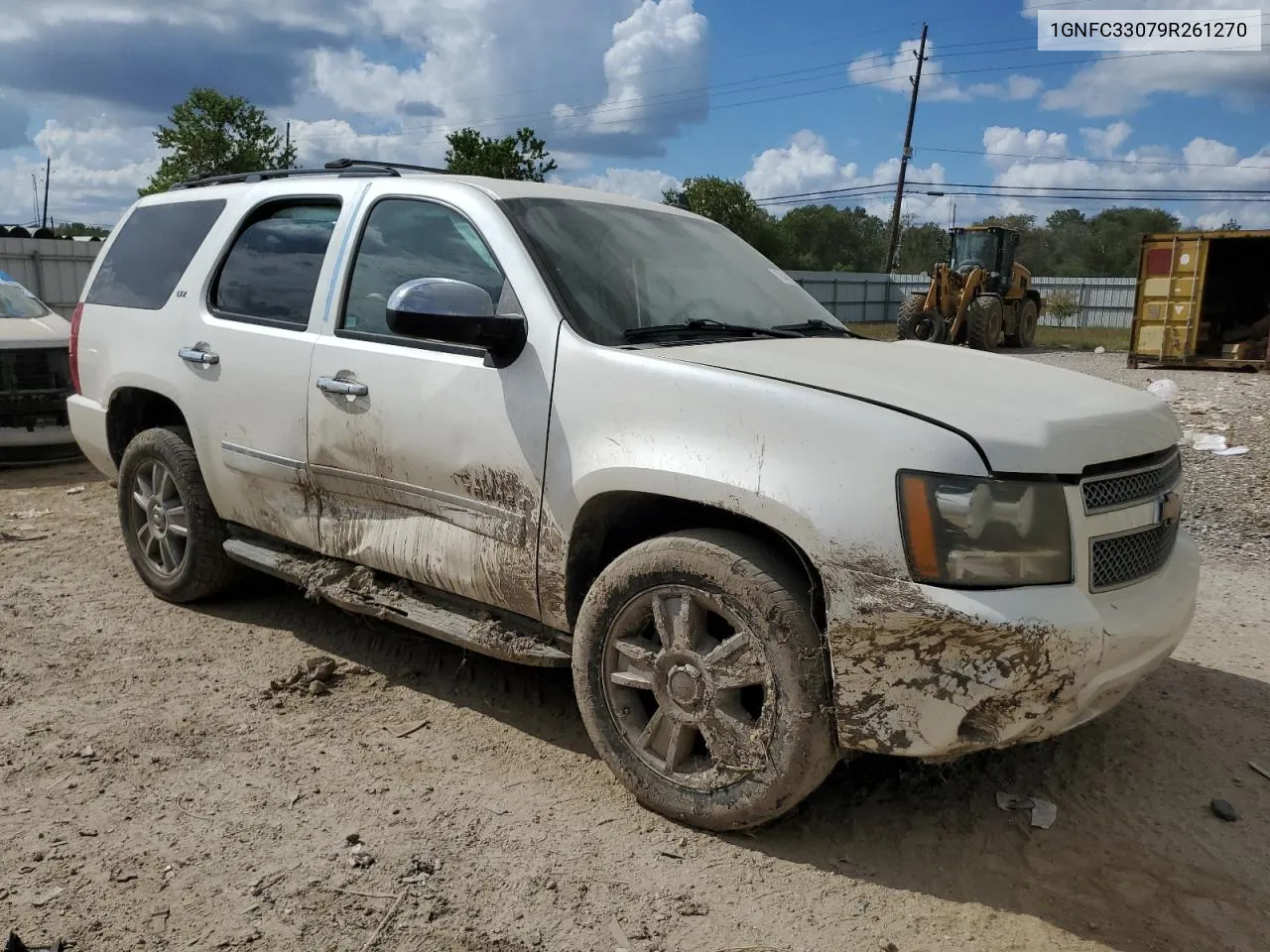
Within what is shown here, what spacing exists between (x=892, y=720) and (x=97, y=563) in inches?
185

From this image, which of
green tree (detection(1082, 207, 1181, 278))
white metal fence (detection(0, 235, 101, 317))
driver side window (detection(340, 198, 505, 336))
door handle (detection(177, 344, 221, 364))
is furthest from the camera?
green tree (detection(1082, 207, 1181, 278))

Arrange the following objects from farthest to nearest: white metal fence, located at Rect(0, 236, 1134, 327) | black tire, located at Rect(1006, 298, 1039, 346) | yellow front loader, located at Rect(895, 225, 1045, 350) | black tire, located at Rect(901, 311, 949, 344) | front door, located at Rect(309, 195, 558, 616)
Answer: white metal fence, located at Rect(0, 236, 1134, 327) < black tire, located at Rect(1006, 298, 1039, 346) < yellow front loader, located at Rect(895, 225, 1045, 350) < black tire, located at Rect(901, 311, 949, 344) < front door, located at Rect(309, 195, 558, 616)

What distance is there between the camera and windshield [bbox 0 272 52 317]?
29.1ft

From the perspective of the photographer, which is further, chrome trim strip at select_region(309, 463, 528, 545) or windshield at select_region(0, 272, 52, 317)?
windshield at select_region(0, 272, 52, 317)

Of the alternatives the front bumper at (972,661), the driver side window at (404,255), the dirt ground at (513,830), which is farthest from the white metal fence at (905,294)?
the front bumper at (972,661)

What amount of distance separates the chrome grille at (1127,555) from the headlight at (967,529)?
0.26 metres

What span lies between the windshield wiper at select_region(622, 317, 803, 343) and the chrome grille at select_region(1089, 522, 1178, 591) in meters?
1.35

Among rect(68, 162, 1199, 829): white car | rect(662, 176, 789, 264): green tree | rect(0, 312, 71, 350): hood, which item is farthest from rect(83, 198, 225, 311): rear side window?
rect(662, 176, 789, 264): green tree

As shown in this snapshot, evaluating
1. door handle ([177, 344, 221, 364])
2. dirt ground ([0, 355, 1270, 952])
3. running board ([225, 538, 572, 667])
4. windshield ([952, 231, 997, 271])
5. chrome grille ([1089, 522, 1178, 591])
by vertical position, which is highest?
windshield ([952, 231, 997, 271])

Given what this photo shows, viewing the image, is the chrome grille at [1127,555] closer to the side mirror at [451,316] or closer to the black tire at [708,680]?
the black tire at [708,680]

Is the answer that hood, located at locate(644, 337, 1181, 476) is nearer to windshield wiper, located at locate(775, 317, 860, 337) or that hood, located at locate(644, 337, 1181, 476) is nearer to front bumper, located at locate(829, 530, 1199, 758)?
windshield wiper, located at locate(775, 317, 860, 337)

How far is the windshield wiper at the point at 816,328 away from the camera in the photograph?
3789mm

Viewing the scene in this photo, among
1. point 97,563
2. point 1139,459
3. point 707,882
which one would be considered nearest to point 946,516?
point 1139,459

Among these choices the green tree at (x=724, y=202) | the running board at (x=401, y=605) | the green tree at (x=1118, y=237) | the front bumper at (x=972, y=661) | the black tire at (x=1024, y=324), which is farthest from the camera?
the green tree at (x=1118, y=237)
